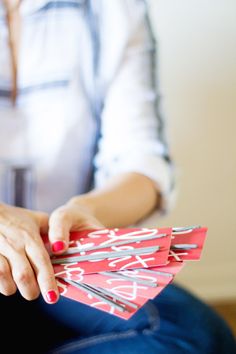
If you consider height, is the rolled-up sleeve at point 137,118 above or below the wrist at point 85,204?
above

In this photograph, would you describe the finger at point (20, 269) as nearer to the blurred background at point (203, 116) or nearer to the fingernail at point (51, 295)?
the fingernail at point (51, 295)

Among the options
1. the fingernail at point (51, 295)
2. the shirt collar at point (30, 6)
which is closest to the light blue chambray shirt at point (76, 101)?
the shirt collar at point (30, 6)

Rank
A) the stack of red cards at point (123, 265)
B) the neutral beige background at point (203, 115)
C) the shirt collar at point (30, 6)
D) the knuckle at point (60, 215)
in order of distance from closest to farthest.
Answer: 1. the stack of red cards at point (123, 265)
2. the knuckle at point (60, 215)
3. the shirt collar at point (30, 6)
4. the neutral beige background at point (203, 115)

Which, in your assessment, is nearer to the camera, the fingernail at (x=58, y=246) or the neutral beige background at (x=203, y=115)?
the fingernail at (x=58, y=246)

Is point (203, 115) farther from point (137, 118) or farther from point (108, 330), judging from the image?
point (108, 330)

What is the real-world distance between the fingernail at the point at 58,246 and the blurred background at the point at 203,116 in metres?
0.54

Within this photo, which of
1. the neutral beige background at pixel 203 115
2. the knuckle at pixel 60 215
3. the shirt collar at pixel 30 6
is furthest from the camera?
the neutral beige background at pixel 203 115

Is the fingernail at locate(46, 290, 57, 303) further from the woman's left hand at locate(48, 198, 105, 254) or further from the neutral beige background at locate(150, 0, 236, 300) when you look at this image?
the neutral beige background at locate(150, 0, 236, 300)

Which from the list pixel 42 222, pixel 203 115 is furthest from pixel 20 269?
pixel 203 115

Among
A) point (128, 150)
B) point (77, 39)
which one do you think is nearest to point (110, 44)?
point (77, 39)

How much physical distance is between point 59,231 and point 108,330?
199 millimetres

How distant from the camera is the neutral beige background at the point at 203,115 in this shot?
113cm

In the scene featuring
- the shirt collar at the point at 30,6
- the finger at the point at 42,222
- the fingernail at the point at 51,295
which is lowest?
the fingernail at the point at 51,295

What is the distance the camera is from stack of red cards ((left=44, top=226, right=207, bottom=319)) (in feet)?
1.61
